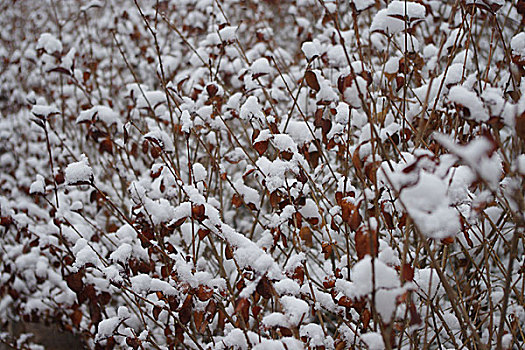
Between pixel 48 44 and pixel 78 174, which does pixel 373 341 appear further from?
pixel 48 44

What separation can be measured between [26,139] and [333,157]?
3001mm

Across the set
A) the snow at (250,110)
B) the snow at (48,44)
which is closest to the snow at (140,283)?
the snow at (250,110)

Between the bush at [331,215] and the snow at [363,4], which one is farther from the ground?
the snow at [363,4]

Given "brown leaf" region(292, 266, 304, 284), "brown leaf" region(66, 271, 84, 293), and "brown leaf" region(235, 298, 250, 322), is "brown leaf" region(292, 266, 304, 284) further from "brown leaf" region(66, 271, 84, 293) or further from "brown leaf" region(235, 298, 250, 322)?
"brown leaf" region(66, 271, 84, 293)

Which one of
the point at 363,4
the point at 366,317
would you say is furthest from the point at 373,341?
the point at 363,4

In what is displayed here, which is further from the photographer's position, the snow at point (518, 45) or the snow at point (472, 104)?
the snow at point (518, 45)

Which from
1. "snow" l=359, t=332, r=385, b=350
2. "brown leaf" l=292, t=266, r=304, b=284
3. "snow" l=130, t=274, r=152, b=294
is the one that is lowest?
"snow" l=359, t=332, r=385, b=350

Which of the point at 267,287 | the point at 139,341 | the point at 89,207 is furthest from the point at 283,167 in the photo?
the point at 89,207

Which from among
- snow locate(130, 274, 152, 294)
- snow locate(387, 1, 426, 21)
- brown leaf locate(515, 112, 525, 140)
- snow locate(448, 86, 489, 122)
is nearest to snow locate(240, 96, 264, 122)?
snow locate(387, 1, 426, 21)

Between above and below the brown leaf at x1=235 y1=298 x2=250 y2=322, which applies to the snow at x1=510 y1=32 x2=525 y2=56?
above

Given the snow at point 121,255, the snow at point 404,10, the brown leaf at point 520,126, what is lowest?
the brown leaf at point 520,126

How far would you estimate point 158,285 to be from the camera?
156 cm

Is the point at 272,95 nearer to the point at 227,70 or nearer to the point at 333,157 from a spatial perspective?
the point at 227,70

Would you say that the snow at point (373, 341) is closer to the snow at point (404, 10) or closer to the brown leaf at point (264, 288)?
the brown leaf at point (264, 288)
